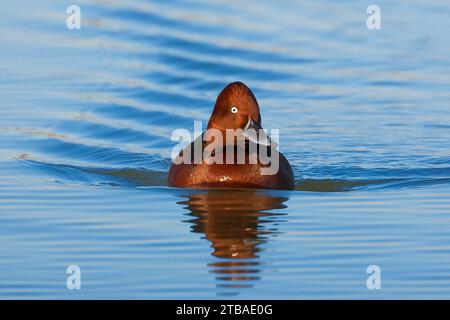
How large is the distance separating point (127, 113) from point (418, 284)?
28.7 ft

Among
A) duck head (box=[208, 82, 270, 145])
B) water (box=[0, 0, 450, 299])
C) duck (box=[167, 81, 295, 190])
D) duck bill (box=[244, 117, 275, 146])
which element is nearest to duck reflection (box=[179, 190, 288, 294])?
water (box=[0, 0, 450, 299])

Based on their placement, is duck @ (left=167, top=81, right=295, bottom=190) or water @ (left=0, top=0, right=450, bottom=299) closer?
Result: water @ (left=0, top=0, right=450, bottom=299)

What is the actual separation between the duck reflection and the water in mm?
29

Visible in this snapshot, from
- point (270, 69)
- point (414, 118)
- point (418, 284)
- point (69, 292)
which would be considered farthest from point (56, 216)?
point (270, 69)

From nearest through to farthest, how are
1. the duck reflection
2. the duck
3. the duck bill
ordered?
the duck reflection < the duck < the duck bill

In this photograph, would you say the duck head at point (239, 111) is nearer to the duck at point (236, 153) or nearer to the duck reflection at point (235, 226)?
the duck at point (236, 153)

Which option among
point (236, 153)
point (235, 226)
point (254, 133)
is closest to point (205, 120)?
point (254, 133)

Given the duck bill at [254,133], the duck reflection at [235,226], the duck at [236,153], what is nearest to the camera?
the duck reflection at [235,226]

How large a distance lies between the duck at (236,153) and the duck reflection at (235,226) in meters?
0.14

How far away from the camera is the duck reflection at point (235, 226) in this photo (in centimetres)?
965

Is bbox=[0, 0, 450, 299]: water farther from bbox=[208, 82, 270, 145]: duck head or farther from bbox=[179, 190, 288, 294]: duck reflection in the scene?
bbox=[208, 82, 270, 145]: duck head

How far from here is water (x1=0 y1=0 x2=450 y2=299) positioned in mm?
9711

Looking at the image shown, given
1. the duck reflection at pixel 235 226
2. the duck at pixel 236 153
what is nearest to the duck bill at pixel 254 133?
the duck at pixel 236 153

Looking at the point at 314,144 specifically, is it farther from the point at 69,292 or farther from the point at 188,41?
the point at 69,292
